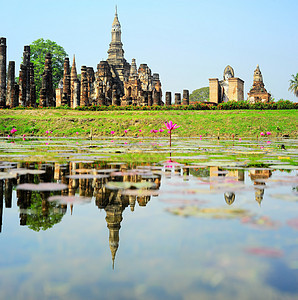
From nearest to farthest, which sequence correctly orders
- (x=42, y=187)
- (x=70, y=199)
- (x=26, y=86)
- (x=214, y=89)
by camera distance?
1. (x=70, y=199)
2. (x=42, y=187)
3. (x=26, y=86)
4. (x=214, y=89)

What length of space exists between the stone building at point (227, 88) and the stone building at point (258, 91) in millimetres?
1739

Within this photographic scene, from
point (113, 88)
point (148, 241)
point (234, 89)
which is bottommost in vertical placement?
point (148, 241)

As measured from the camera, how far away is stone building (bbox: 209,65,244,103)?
140ft

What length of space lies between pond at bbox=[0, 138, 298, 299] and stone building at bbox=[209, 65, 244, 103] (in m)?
39.5

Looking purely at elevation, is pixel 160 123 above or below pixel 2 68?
below

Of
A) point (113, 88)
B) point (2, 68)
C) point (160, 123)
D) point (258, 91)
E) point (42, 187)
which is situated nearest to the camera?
point (42, 187)

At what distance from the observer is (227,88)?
1756 inches

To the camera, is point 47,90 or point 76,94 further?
point 76,94

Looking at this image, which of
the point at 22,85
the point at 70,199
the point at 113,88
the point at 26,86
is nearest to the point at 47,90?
the point at 26,86

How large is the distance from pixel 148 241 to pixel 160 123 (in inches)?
935

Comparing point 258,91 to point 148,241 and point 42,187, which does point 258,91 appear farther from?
point 148,241

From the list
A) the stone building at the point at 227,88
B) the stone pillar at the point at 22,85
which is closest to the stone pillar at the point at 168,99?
the stone building at the point at 227,88

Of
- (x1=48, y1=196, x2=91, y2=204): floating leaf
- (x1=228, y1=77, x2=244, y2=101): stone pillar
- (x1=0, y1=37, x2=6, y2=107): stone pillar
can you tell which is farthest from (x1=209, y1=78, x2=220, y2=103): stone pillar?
(x1=48, y1=196, x2=91, y2=204): floating leaf

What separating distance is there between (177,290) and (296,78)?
73823 millimetres
